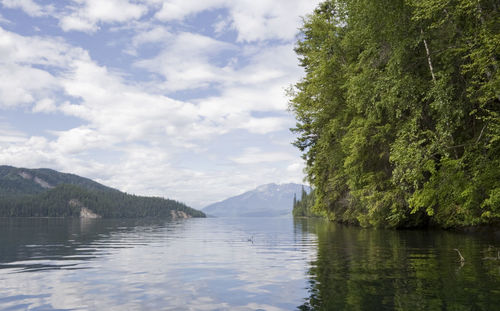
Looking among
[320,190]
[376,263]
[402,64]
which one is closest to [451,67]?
[402,64]

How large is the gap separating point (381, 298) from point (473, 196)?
1193cm

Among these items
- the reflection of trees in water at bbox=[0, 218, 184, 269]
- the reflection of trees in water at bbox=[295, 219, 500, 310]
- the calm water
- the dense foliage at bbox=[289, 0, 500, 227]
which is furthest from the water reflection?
the dense foliage at bbox=[289, 0, 500, 227]

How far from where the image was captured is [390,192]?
2803 centimetres

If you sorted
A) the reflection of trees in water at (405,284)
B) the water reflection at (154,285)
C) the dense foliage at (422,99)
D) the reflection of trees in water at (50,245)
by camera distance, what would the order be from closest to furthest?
the reflection of trees in water at (405,284) → the water reflection at (154,285) → the dense foliage at (422,99) → the reflection of trees in water at (50,245)

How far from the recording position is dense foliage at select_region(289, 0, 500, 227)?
16.9 meters

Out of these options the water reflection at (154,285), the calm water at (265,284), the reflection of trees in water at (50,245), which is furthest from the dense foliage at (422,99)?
the reflection of trees in water at (50,245)

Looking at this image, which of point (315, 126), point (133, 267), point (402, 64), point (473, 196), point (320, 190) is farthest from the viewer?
point (320, 190)

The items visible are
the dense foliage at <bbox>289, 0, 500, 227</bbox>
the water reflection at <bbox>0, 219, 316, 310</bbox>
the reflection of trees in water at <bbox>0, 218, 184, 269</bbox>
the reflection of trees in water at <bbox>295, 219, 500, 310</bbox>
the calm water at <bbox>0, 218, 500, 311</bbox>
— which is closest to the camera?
the reflection of trees in water at <bbox>295, 219, 500, 310</bbox>

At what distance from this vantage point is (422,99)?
58.9ft

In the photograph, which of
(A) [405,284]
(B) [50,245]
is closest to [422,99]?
(A) [405,284]

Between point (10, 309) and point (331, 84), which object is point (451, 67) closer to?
point (331, 84)

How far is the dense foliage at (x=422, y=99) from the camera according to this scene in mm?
16922

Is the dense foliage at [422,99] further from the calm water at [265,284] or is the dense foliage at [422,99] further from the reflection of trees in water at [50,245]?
the reflection of trees in water at [50,245]

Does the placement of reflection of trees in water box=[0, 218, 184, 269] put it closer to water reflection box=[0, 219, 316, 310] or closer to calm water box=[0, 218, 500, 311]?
water reflection box=[0, 219, 316, 310]
